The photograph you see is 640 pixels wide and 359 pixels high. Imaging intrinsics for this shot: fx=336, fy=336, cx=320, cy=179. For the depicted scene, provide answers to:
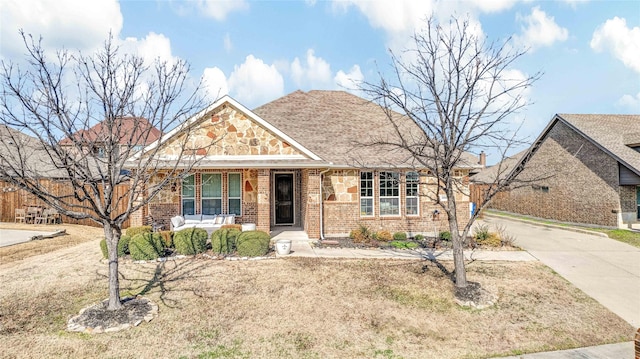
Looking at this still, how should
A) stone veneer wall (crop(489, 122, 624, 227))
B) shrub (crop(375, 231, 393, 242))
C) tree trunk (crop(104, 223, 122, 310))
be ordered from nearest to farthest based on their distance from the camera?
tree trunk (crop(104, 223, 122, 310)) < shrub (crop(375, 231, 393, 242)) < stone veneer wall (crop(489, 122, 624, 227))

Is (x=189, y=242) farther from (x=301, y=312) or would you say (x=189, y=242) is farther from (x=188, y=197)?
(x=301, y=312)

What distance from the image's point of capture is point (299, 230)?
1425 cm

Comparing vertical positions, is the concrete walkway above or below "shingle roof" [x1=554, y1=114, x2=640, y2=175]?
below

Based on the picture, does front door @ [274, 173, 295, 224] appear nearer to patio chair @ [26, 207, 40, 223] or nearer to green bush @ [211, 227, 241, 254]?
green bush @ [211, 227, 241, 254]

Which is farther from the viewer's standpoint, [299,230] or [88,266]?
[299,230]

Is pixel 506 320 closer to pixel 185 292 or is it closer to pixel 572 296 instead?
pixel 572 296

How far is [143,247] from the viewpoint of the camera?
31.7ft

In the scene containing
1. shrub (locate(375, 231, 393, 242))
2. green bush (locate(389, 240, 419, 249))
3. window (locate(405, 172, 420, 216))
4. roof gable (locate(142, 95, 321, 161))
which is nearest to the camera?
green bush (locate(389, 240, 419, 249))

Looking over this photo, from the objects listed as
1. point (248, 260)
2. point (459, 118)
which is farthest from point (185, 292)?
point (459, 118)

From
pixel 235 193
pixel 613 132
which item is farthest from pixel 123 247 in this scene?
pixel 613 132

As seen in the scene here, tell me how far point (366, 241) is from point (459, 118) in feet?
19.1

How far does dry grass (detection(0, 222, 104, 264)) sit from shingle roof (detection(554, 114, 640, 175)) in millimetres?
24339

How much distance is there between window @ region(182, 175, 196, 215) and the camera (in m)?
13.1

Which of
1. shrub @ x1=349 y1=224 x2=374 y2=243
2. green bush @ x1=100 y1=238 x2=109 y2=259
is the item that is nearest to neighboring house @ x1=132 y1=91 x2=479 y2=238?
shrub @ x1=349 y1=224 x2=374 y2=243
